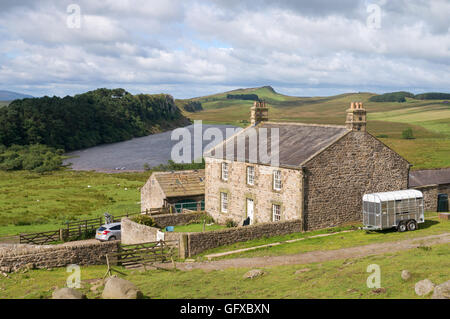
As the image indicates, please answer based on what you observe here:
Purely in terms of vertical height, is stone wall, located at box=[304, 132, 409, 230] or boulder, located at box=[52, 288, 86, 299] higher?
stone wall, located at box=[304, 132, 409, 230]

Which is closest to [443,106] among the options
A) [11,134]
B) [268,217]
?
[11,134]

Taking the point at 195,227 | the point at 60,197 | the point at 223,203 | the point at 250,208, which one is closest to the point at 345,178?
the point at 250,208

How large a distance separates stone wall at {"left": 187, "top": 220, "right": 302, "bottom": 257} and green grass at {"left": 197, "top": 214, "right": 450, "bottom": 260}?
0.93 ft

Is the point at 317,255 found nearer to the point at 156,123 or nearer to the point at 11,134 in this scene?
the point at 11,134

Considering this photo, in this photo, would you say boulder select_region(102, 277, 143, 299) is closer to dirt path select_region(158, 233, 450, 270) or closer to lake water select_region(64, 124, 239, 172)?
dirt path select_region(158, 233, 450, 270)

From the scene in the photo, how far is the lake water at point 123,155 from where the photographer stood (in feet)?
335

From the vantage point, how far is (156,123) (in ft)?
638

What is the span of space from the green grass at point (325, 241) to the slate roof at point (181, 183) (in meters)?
12.1

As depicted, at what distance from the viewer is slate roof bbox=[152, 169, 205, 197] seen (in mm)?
39375

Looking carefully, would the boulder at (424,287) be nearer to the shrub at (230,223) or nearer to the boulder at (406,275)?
the boulder at (406,275)

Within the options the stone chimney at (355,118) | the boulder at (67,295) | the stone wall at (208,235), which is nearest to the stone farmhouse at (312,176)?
the stone chimney at (355,118)

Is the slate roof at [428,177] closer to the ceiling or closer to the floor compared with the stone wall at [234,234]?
closer to the ceiling

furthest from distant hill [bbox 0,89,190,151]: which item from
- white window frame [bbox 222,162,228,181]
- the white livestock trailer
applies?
the white livestock trailer
